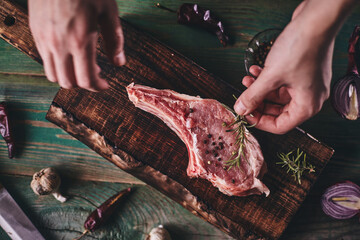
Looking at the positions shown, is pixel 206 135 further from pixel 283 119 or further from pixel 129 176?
pixel 129 176

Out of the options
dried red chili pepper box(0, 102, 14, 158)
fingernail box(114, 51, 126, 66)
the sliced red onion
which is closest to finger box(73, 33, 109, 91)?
fingernail box(114, 51, 126, 66)

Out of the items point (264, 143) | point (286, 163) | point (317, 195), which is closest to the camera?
point (286, 163)

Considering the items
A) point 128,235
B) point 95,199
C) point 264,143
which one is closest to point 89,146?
point 95,199

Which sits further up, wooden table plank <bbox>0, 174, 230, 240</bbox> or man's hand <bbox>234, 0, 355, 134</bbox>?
man's hand <bbox>234, 0, 355, 134</bbox>

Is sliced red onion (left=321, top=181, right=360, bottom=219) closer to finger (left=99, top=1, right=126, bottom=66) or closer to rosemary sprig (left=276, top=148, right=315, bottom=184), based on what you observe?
rosemary sprig (left=276, top=148, right=315, bottom=184)

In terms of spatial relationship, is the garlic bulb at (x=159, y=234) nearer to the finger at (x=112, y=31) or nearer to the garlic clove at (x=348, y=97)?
the finger at (x=112, y=31)

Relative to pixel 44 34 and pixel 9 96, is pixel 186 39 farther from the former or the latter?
pixel 9 96
